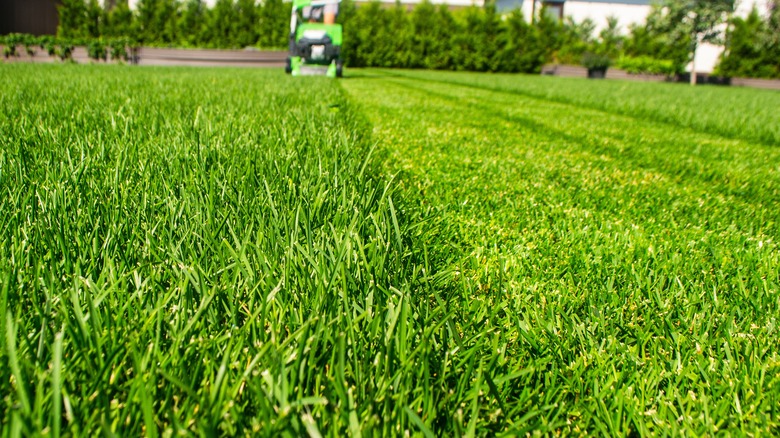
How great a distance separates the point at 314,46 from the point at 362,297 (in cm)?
1228

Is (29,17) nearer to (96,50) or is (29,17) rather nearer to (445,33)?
(96,50)

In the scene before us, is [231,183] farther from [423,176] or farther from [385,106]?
[385,106]

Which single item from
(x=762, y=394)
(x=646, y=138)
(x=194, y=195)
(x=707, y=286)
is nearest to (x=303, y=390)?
(x=762, y=394)

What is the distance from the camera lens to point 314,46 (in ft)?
41.1

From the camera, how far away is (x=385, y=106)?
19.0 ft

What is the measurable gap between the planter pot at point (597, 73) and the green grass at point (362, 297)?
24250 millimetres

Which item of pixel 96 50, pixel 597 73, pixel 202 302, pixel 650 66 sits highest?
pixel 650 66

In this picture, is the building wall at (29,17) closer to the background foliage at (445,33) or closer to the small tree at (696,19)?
the background foliage at (445,33)

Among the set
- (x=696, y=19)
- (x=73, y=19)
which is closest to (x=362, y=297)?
(x=73, y=19)

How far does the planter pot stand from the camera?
24906 mm

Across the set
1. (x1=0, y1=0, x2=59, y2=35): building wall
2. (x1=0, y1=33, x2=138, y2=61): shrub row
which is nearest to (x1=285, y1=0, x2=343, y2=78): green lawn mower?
(x1=0, y1=33, x2=138, y2=61): shrub row

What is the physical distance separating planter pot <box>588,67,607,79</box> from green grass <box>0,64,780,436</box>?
79.6 feet

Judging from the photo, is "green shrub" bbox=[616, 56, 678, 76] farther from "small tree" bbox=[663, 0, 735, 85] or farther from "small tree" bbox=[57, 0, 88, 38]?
"small tree" bbox=[57, 0, 88, 38]

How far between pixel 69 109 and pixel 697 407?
3817 mm
